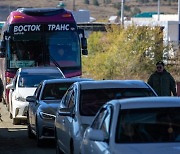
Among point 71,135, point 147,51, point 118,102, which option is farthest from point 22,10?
point 147,51

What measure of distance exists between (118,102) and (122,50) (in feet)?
123

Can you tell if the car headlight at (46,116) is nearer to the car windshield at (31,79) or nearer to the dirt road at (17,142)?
the dirt road at (17,142)

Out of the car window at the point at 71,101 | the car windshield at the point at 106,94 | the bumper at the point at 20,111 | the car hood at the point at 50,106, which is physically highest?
the car windshield at the point at 106,94

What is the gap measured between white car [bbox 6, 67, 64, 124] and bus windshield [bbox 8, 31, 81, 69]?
3299 mm

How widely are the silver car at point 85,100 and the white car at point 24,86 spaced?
717cm

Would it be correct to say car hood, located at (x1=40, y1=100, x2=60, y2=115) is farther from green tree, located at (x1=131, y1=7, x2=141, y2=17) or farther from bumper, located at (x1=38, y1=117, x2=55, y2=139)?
green tree, located at (x1=131, y1=7, x2=141, y2=17)

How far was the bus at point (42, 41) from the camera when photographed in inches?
1033

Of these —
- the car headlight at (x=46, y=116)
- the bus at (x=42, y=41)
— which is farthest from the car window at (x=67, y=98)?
the bus at (x=42, y=41)

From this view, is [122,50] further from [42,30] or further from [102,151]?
[102,151]

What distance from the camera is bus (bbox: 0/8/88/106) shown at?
26234 mm

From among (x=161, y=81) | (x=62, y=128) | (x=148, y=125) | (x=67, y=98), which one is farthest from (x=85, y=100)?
(x=161, y=81)

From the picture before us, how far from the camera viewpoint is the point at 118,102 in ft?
31.3

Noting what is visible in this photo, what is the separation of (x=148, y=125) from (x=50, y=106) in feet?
24.3

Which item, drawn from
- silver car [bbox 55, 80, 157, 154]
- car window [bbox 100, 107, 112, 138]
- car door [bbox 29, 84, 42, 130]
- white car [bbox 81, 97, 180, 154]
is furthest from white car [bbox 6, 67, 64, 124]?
car window [bbox 100, 107, 112, 138]
